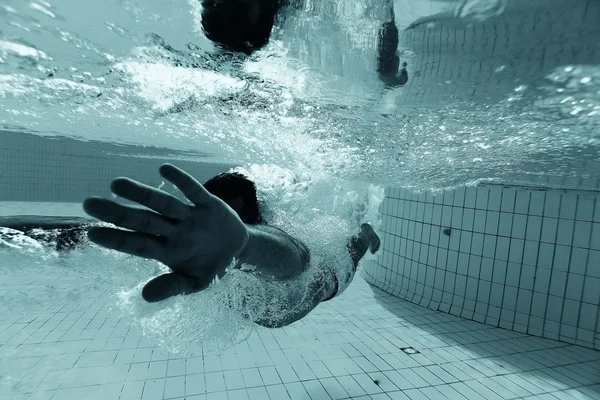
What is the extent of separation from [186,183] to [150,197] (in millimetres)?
114

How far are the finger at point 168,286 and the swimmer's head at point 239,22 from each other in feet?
3.73

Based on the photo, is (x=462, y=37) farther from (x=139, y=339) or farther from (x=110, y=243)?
(x=139, y=339)

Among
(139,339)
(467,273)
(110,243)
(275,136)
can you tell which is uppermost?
(275,136)

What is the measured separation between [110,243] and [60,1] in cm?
132

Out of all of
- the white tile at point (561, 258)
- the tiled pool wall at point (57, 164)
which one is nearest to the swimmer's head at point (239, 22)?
the white tile at point (561, 258)

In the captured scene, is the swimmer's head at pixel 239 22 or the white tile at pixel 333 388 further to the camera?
the white tile at pixel 333 388

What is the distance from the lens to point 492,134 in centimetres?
281

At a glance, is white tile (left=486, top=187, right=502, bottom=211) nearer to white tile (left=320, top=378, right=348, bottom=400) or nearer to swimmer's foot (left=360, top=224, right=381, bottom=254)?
swimmer's foot (left=360, top=224, right=381, bottom=254)

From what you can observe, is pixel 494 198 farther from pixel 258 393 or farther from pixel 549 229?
pixel 258 393

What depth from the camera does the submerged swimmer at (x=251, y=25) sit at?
1.37 metres

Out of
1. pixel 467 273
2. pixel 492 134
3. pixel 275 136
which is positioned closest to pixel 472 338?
pixel 467 273

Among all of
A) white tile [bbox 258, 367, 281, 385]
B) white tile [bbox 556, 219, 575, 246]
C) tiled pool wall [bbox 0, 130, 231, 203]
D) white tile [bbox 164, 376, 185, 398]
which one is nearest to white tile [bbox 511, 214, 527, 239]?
white tile [bbox 556, 219, 575, 246]

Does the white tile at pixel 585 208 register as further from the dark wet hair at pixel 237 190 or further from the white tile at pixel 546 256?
the dark wet hair at pixel 237 190

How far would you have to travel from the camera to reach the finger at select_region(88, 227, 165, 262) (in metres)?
0.81
